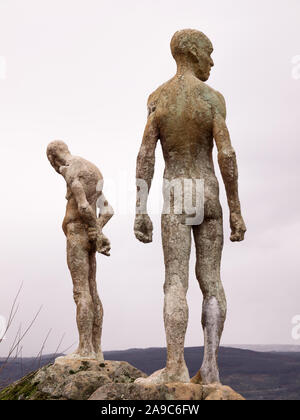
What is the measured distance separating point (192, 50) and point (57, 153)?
3.20 m

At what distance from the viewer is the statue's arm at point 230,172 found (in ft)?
29.9

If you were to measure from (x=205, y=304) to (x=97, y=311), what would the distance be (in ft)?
9.36

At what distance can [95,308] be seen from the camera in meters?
11.4

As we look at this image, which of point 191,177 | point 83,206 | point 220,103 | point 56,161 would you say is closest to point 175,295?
point 191,177

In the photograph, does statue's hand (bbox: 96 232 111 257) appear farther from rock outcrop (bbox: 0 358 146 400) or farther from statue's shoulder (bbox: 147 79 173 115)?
statue's shoulder (bbox: 147 79 173 115)

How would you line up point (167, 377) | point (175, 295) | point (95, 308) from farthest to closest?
point (95, 308)
point (175, 295)
point (167, 377)

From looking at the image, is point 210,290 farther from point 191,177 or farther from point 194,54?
point 194,54

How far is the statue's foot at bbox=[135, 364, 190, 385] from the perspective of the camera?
27.8 ft

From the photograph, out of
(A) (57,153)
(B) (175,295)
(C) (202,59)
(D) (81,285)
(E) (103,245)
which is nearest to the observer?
(B) (175,295)

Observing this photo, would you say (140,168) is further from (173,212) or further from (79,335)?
(79,335)

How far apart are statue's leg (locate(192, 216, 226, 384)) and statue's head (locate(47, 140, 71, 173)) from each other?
3381 mm

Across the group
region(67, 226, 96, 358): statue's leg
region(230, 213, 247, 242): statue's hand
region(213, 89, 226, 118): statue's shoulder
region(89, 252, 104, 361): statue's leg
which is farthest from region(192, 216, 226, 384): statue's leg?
region(89, 252, 104, 361): statue's leg
